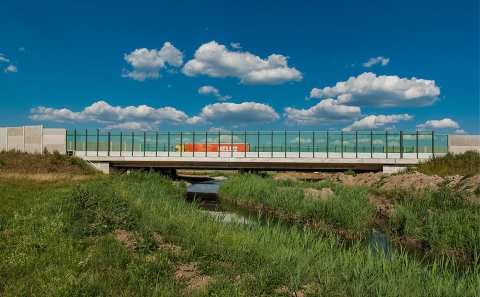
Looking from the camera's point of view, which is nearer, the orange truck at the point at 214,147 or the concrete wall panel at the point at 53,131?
the orange truck at the point at 214,147

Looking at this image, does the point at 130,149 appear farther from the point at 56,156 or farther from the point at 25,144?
the point at 25,144

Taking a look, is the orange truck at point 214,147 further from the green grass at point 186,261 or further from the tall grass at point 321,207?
the green grass at point 186,261

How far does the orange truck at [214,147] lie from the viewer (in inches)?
1686

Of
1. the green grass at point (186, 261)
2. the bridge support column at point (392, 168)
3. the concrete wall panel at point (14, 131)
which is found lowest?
the green grass at point (186, 261)

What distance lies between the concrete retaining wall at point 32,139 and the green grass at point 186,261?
36.7 meters

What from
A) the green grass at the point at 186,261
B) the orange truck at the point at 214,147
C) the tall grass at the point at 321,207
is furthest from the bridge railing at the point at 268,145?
the green grass at the point at 186,261

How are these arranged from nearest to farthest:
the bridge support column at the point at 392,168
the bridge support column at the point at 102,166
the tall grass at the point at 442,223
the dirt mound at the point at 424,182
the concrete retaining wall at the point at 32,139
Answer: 1. the tall grass at the point at 442,223
2. the dirt mound at the point at 424,182
3. the bridge support column at the point at 392,168
4. the bridge support column at the point at 102,166
5. the concrete retaining wall at the point at 32,139

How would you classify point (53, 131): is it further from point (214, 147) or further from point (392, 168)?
point (392, 168)

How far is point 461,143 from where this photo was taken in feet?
128

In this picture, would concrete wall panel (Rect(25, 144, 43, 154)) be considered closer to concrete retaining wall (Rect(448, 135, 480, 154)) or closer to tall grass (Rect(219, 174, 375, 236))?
tall grass (Rect(219, 174, 375, 236))

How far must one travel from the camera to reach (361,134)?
132 ft

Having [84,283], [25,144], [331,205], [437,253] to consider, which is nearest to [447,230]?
[437,253]

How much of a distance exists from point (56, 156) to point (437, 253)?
1517 inches

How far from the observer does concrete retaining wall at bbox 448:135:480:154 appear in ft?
127
